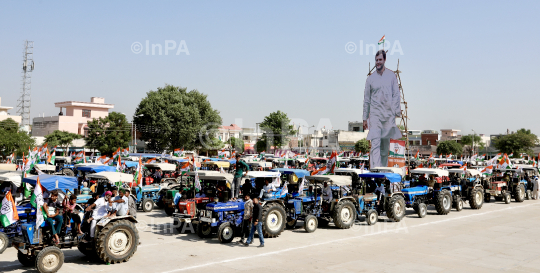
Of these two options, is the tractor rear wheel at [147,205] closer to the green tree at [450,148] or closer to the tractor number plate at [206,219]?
the tractor number plate at [206,219]

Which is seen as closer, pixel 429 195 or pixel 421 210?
pixel 421 210

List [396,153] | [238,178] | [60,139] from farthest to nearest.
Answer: [60,139] < [396,153] < [238,178]

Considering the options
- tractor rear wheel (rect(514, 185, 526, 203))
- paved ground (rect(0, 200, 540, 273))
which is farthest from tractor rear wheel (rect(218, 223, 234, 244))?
tractor rear wheel (rect(514, 185, 526, 203))

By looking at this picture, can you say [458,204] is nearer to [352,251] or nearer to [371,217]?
[371,217]

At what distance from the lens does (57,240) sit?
10602 millimetres

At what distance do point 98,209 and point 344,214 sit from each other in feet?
29.0

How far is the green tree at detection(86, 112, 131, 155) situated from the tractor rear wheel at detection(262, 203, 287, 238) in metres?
47.5

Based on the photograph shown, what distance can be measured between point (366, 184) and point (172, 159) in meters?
23.2

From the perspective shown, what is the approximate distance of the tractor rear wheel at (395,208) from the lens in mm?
17938

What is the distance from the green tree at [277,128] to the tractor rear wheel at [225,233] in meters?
62.5

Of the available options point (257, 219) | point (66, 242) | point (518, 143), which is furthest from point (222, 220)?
point (518, 143)

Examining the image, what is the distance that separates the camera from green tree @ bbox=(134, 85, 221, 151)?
60.1 metres

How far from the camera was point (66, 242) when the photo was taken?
35.5 feet

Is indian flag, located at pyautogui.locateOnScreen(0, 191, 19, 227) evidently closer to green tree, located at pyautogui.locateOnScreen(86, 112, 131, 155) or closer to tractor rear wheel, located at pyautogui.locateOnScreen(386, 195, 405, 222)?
tractor rear wheel, located at pyautogui.locateOnScreen(386, 195, 405, 222)
